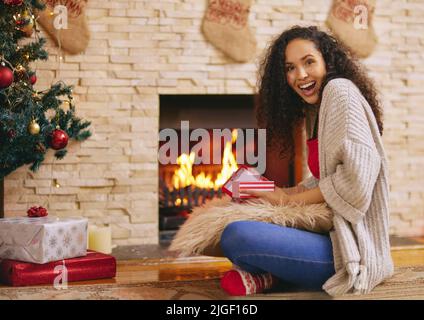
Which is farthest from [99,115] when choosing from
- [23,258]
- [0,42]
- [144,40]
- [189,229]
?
[189,229]

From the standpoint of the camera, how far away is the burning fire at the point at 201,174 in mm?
2750

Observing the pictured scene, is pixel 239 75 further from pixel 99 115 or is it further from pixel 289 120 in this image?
pixel 289 120

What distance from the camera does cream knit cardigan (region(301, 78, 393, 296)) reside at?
1.43 m

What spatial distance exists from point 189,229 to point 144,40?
120 centimetres

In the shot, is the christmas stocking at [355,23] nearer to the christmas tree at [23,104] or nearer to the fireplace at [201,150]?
the fireplace at [201,150]

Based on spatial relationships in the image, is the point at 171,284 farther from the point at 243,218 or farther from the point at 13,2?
the point at 13,2

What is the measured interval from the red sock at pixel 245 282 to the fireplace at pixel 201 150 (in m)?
1.12

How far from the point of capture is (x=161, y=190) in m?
2.74

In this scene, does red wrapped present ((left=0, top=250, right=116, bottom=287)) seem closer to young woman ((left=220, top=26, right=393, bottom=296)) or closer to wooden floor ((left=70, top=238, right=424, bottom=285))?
wooden floor ((left=70, top=238, right=424, bottom=285))

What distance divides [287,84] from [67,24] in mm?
1151

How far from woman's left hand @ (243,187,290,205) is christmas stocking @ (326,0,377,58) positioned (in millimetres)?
1291

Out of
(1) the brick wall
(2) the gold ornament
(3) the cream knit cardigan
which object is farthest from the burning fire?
(3) the cream knit cardigan

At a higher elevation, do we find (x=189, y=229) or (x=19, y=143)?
(x=19, y=143)

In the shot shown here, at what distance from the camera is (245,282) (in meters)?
1.55
